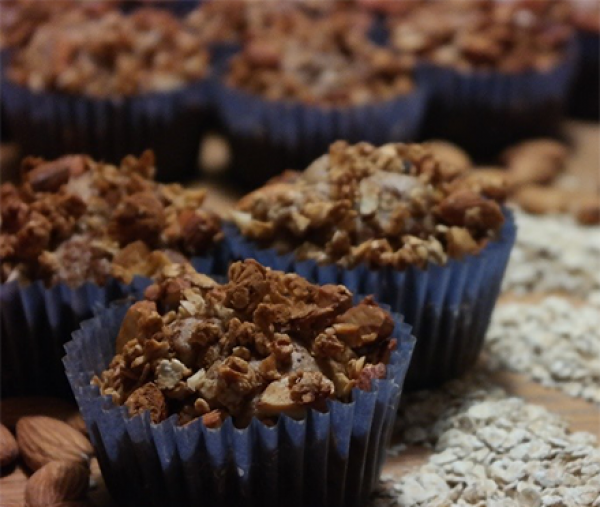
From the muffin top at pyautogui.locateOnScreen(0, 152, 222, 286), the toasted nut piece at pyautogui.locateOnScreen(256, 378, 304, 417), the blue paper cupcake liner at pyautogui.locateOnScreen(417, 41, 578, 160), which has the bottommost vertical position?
the blue paper cupcake liner at pyautogui.locateOnScreen(417, 41, 578, 160)

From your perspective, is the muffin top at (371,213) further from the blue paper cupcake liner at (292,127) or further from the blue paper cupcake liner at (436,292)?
the blue paper cupcake liner at (292,127)

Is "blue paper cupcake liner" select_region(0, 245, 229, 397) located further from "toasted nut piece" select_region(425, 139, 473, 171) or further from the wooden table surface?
"toasted nut piece" select_region(425, 139, 473, 171)

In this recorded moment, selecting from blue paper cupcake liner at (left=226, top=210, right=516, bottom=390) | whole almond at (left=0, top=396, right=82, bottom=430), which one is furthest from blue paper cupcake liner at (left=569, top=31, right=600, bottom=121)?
whole almond at (left=0, top=396, right=82, bottom=430)

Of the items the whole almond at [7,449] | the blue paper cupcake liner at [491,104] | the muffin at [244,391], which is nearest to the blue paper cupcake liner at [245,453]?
the muffin at [244,391]

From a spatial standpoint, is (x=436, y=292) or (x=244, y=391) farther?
(x=436, y=292)

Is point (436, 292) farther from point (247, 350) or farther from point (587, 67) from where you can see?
point (587, 67)

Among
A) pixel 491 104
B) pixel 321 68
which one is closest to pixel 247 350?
pixel 321 68
